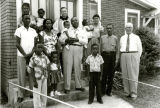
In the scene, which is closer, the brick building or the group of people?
the group of people

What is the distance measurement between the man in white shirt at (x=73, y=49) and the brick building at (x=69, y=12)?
1227 millimetres

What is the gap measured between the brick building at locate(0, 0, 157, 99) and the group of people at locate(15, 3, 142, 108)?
27.2 inches

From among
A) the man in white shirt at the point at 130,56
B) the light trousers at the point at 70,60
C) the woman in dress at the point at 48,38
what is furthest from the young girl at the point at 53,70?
the man in white shirt at the point at 130,56

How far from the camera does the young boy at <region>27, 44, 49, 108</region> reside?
4.64 metres

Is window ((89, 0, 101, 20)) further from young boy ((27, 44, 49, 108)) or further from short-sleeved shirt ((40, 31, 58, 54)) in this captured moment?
young boy ((27, 44, 49, 108))

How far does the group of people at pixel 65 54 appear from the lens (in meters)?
4.81

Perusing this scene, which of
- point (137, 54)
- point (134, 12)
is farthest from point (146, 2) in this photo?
point (137, 54)

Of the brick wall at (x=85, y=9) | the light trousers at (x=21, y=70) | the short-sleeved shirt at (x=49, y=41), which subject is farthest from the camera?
the brick wall at (x=85, y=9)

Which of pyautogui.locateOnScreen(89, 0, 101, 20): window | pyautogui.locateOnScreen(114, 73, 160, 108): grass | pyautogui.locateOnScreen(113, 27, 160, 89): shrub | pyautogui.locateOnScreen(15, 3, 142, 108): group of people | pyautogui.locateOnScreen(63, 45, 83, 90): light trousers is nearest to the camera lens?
pyautogui.locateOnScreen(15, 3, 142, 108): group of people

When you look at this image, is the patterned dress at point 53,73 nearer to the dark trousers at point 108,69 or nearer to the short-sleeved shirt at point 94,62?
the short-sleeved shirt at point 94,62

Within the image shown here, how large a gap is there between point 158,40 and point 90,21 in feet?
10.3

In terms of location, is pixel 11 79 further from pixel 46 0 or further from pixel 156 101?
pixel 156 101

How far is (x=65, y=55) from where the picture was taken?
220 inches

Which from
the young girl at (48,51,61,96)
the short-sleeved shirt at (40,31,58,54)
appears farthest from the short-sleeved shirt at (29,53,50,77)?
the short-sleeved shirt at (40,31,58,54)
